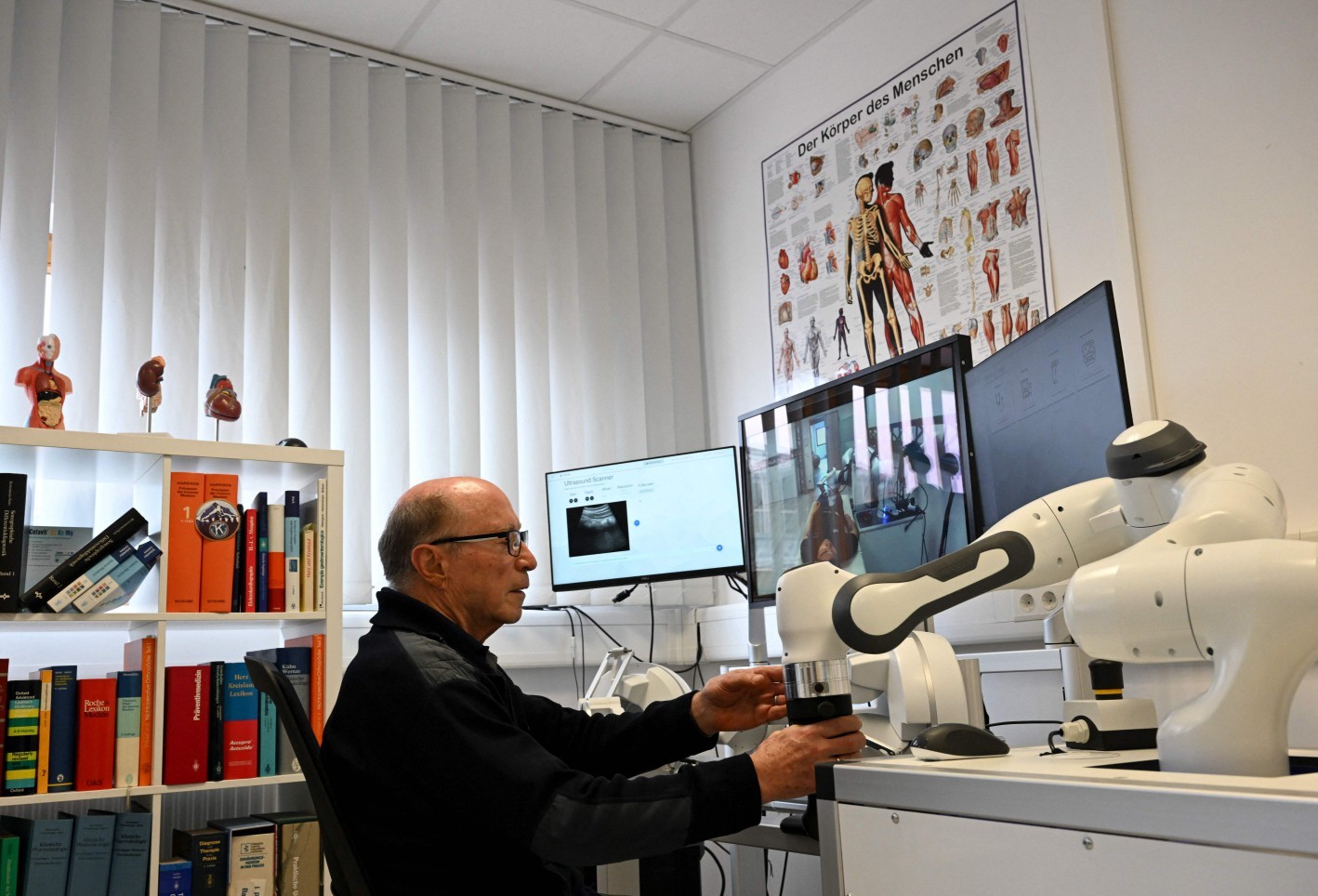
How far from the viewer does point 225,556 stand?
2336 millimetres

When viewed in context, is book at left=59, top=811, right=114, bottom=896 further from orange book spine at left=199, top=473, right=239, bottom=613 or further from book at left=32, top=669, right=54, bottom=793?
orange book spine at left=199, top=473, right=239, bottom=613

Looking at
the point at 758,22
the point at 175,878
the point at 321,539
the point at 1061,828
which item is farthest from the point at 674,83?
the point at 1061,828

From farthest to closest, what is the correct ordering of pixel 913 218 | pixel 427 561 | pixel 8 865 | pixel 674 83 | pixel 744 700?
pixel 674 83
pixel 913 218
pixel 8 865
pixel 427 561
pixel 744 700

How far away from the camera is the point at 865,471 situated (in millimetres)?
2307

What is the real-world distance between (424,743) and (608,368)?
232 cm

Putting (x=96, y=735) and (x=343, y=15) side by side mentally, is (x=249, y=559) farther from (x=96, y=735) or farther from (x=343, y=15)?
(x=343, y=15)

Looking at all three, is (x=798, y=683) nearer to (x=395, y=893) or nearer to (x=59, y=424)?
(x=395, y=893)

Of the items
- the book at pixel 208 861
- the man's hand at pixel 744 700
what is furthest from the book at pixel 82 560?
the man's hand at pixel 744 700

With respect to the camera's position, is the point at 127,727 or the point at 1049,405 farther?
the point at 127,727

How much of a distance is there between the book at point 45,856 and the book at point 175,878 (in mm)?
168

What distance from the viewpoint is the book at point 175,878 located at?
2.15 m

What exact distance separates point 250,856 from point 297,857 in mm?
95

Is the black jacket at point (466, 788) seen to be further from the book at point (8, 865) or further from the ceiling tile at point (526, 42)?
the ceiling tile at point (526, 42)

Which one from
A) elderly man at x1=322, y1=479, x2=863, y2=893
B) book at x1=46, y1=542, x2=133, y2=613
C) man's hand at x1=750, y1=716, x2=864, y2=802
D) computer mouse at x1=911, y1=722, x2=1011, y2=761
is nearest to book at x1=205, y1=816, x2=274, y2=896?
book at x1=46, y1=542, x2=133, y2=613
